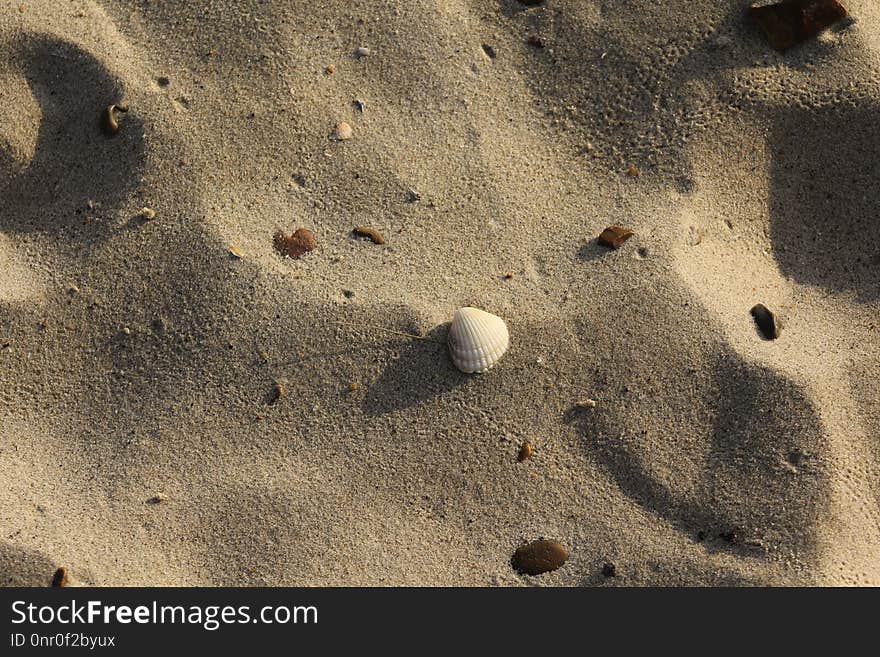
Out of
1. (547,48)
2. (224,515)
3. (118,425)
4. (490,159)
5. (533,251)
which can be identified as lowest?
(224,515)

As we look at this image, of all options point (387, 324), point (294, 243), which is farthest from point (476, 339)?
point (294, 243)

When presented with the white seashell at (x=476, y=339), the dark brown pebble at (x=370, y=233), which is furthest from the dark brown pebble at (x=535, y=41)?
the white seashell at (x=476, y=339)

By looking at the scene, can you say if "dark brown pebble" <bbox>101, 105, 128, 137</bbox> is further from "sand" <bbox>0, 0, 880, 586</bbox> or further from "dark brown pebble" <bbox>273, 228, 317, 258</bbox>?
"dark brown pebble" <bbox>273, 228, 317, 258</bbox>

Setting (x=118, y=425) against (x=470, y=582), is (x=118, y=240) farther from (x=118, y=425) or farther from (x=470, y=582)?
(x=470, y=582)

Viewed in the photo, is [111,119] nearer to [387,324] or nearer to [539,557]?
[387,324]

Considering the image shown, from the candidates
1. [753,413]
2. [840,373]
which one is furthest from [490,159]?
[840,373]
